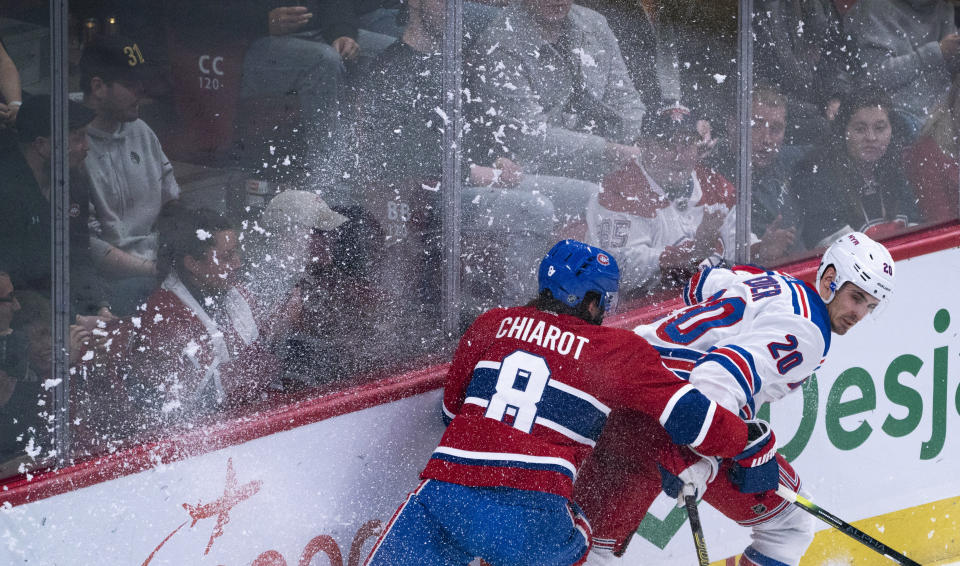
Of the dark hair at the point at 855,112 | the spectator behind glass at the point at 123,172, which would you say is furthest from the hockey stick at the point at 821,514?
the spectator behind glass at the point at 123,172

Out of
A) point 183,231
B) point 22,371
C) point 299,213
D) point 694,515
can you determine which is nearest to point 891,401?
point 694,515

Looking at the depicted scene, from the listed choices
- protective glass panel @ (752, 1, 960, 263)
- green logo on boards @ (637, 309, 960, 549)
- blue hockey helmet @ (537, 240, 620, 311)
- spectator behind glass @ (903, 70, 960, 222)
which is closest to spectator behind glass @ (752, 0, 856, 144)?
protective glass panel @ (752, 1, 960, 263)

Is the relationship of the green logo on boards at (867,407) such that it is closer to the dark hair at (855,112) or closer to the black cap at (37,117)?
the dark hair at (855,112)

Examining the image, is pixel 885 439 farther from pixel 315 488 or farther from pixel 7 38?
pixel 7 38

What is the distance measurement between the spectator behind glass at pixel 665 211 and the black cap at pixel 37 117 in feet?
4.82

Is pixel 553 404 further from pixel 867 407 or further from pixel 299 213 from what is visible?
pixel 867 407

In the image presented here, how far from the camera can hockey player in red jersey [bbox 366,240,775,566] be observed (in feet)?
6.70

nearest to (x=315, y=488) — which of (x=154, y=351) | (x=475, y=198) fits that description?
(x=154, y=351)

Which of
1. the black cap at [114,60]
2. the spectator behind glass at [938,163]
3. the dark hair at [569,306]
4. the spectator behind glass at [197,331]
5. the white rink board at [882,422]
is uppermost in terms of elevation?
the black cap at [114,60]

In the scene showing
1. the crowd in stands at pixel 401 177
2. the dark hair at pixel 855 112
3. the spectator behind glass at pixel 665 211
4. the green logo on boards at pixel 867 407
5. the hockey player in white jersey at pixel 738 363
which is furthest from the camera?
the dark hair at pixel 855 112

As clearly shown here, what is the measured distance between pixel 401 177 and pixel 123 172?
2.34 ft

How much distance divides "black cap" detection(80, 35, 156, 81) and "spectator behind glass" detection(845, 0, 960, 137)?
7.89 ft

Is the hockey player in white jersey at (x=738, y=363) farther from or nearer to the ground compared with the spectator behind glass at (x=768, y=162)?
nearer to the ground

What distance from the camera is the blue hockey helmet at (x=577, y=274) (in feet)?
7.29
